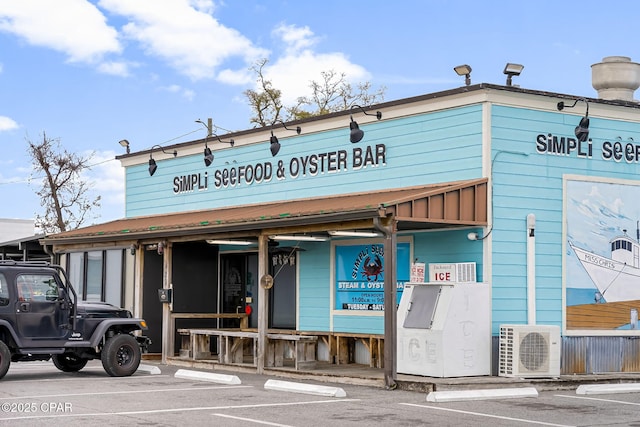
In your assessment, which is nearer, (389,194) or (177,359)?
(389,194)

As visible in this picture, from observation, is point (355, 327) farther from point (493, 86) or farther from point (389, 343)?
point (493, 86)

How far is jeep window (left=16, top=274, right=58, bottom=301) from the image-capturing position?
1656 cm

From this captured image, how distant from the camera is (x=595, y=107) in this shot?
1772 centimetres

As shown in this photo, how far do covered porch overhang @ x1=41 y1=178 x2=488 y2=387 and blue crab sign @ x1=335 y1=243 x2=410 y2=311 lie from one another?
86 cm

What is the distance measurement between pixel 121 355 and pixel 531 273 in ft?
24.1

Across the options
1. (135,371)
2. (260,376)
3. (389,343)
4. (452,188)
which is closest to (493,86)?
(452,188)

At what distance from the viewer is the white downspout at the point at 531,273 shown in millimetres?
16641

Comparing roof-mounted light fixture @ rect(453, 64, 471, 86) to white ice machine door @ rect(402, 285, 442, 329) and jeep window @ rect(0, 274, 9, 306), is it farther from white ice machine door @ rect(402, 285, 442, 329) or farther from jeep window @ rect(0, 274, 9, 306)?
jeep window @ rect(0, 274, 9, 306)

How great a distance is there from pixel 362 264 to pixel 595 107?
5159 millimetres

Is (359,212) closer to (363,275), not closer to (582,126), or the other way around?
(363,275)

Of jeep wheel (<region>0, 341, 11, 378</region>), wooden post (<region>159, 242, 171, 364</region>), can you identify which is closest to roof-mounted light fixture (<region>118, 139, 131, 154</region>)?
wooden post (<region>159, 242, 171, 364</region>)

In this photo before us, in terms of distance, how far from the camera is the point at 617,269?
702 inches

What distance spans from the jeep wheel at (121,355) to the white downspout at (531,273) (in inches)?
272

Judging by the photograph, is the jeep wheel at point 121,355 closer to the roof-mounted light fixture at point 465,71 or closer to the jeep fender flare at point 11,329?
the jeep fender flare at point 11,329
